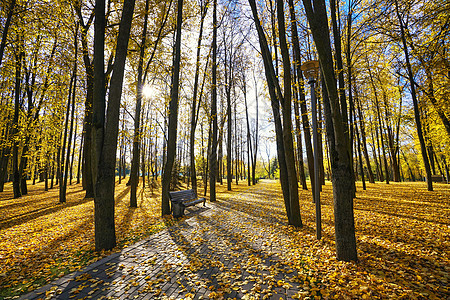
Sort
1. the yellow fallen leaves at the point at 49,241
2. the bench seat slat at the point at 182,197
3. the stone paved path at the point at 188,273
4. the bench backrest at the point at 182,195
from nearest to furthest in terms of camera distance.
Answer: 1. the stone paved path at the point at 188,273
2. the yellow fallen leaves at the point at 49,241
3. the bench seat slat at the point at 182,197
4. the bench backrest at the point at 182,195

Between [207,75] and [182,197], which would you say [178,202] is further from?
[207,75]

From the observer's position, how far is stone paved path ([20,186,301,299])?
8.59 ft

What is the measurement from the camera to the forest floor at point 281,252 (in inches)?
103

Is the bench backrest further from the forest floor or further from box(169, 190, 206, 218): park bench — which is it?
the forest floor

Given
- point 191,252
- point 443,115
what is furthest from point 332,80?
point 443,115

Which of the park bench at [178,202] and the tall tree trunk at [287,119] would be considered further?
the park bench at [178,202]

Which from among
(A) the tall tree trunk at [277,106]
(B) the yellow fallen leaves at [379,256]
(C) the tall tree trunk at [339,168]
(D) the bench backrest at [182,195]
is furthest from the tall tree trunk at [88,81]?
(C) the tall tree trunk at [339,168]

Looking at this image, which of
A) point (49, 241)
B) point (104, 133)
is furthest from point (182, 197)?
point (104, 133)

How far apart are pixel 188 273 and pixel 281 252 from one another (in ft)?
6.42

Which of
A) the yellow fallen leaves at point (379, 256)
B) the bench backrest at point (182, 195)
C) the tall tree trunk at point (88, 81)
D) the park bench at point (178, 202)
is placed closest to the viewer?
the yellow fallen leaves at point (379, 256)

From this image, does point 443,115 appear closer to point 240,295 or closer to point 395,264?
point 395,264

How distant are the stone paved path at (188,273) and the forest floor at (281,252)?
0.03 metres

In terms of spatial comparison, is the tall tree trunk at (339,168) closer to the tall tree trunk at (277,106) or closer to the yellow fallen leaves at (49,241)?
the tall tree trunk at (277,106)

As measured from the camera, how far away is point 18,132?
41.7 ft
